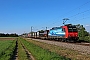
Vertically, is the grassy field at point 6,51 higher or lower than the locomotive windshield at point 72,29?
lower

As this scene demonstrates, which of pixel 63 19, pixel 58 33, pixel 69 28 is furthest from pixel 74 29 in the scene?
pixel 63 19

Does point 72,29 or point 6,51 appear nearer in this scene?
point 6,51

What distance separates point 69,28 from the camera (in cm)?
4625

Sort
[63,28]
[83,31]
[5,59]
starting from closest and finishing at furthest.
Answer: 1. [5,59]
2. [63,28]
3. [83,31]

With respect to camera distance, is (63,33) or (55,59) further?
(63,33)

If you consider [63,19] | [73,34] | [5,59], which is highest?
[63,19]

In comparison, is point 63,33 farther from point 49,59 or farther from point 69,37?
point 49,59

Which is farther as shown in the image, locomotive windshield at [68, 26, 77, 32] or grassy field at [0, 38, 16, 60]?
locomotive windshield at [68, 26, 77, 32]

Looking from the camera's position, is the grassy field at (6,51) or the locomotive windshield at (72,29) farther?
the locomotive windshield at (72,29)

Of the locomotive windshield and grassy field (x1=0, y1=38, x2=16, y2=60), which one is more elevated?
the locomotive windshield

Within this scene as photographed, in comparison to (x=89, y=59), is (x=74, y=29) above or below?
above

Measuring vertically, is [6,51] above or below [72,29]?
below

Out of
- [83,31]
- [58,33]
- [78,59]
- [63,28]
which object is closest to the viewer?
[78,59]

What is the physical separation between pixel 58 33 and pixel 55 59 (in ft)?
129
